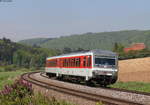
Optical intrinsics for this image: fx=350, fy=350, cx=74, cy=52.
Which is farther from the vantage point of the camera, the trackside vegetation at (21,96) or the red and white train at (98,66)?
the red and white train at (98,66)

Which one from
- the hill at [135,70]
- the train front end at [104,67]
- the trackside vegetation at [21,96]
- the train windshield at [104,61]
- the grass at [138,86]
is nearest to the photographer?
the trackside vegetation at [21,96]

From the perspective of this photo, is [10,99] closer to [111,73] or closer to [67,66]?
[111,73]

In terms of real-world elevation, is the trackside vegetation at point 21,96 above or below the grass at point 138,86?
above

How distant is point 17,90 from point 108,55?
11.7 m

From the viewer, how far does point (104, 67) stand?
25.3m

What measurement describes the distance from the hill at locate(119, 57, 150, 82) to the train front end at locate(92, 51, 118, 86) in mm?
14732

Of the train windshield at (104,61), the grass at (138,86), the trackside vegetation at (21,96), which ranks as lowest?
the grass at (138,86)

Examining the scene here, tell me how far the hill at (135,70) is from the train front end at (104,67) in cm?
1473

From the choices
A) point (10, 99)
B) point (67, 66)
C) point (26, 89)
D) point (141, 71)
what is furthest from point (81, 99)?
point (141, 71)

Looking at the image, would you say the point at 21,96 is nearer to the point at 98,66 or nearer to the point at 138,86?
the point at 98,66

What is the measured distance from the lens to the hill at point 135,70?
41.3 m

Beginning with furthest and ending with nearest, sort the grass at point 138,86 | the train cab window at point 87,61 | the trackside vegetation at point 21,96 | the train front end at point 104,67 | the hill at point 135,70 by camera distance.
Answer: the hill at point 135,70 → the train cab window at point 87,61 → the train front end at point 104,67 → the grass at point 138,86 → the trackside vegetation at point 21,96

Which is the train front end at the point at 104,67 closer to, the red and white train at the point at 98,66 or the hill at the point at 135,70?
the red and white train at the point at 98,66

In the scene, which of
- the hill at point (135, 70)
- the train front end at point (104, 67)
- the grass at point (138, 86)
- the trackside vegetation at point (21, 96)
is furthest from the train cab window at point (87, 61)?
the hill at point (135, 70)
